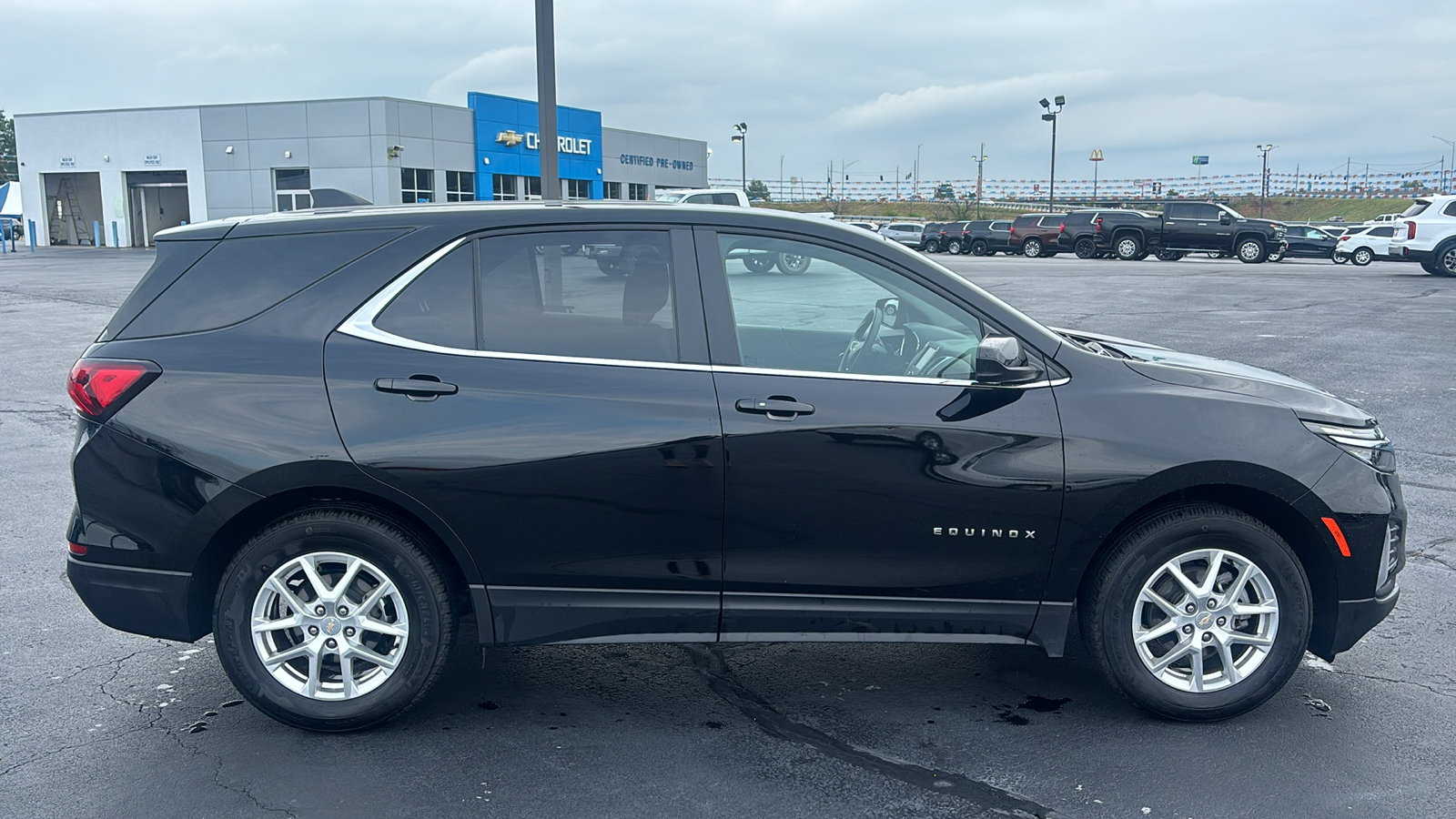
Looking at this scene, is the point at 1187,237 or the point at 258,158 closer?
the point at 1187,237

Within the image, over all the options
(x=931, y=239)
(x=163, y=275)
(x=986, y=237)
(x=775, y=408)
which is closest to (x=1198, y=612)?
(x=775, y=408)

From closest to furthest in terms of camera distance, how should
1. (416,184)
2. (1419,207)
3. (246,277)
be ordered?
(246,277), (1419,207), (416,184)

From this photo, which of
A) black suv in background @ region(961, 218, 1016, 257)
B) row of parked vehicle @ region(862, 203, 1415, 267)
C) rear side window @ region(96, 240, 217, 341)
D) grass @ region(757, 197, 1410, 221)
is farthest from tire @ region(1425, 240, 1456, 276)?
grass @ region(757, 197, 1410, 221)

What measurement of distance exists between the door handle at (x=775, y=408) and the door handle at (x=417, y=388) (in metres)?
0.94

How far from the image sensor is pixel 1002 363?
3.71 meters

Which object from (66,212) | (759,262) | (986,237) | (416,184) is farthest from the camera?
(66,212)

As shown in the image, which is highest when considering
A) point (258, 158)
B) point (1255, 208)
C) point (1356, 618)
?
point (258, 158)

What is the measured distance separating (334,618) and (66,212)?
63427mm

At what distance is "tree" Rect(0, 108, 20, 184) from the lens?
321 feet

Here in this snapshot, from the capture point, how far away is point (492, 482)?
369cm

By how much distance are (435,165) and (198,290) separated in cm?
5205

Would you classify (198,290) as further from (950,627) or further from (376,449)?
(950,627)

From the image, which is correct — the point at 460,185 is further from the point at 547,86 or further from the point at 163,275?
the point at 163,275

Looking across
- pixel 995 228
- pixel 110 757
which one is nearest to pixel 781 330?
pixel 110 757
